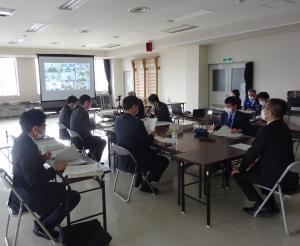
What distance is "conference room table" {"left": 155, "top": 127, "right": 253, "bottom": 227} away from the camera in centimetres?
266

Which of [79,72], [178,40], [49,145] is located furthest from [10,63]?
[49,145]

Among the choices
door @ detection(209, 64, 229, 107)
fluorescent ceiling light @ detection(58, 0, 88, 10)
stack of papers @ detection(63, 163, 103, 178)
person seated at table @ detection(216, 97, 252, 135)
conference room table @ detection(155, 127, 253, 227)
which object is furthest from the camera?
door @ detection(209, 64, 229, 107)

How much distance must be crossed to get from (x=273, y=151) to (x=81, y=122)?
9.75 ft

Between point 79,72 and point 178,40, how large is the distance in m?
3.17

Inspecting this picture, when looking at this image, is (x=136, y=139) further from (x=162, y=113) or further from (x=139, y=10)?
(x=139, y=10)

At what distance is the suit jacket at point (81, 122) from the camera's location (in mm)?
4473

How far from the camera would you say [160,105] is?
529 cm

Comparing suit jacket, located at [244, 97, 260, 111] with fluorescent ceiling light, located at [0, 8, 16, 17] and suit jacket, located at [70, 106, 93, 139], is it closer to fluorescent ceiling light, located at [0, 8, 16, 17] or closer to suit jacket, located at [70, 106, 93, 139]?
suit jacket, located at [70, 106, 93, 139]

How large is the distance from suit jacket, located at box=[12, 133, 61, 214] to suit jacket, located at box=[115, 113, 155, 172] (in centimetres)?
115

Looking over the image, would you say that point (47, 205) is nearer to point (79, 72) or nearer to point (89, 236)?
point (89, 236)

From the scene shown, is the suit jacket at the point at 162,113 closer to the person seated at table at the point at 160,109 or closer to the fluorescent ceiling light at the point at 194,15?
the person seated at table at the point at 160,109

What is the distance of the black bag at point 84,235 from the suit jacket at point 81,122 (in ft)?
6.98

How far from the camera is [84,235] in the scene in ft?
8.06

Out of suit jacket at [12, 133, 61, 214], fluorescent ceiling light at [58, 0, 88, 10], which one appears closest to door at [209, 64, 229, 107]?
fluorescent ceiling light at [58, 0, 88, 10]
